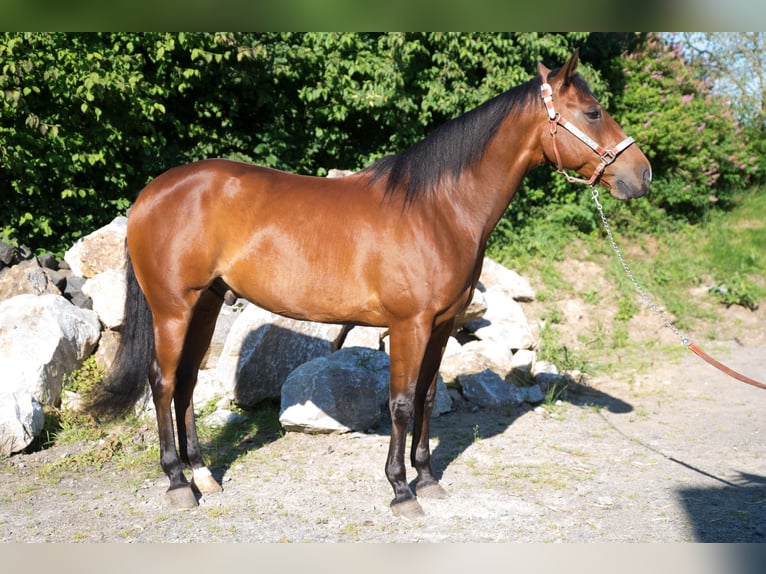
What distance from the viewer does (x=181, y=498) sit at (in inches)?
160

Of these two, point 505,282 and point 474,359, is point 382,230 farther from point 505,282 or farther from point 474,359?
point 505,282

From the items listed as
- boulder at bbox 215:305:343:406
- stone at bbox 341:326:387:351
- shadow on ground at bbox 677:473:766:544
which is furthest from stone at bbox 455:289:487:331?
shadow on ground at bbox 677:473:766:544

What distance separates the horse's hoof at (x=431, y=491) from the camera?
4.23 metres

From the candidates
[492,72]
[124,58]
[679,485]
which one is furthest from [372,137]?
[679,485]

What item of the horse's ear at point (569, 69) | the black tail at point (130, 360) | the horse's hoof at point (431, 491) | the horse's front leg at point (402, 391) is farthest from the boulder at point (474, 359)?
the horse's ear at point (569, 69)

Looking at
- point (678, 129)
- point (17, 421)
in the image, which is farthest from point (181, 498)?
point (678, 129)

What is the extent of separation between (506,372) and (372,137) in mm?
4925

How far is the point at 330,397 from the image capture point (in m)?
5.44

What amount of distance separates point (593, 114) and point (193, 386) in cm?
308

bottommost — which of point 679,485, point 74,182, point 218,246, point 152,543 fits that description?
point 679,485

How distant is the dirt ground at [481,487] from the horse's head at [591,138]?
1.92 m

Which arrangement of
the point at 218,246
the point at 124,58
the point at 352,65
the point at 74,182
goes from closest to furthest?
the point at 218,246 → the point at 124,58 → the point at 74,182 → the point at 352,65

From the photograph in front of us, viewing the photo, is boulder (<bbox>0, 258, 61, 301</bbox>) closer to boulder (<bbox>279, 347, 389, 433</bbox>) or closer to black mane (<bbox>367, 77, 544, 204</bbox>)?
boulder (<bbox>279, 347, 389, 433</bbox>)
